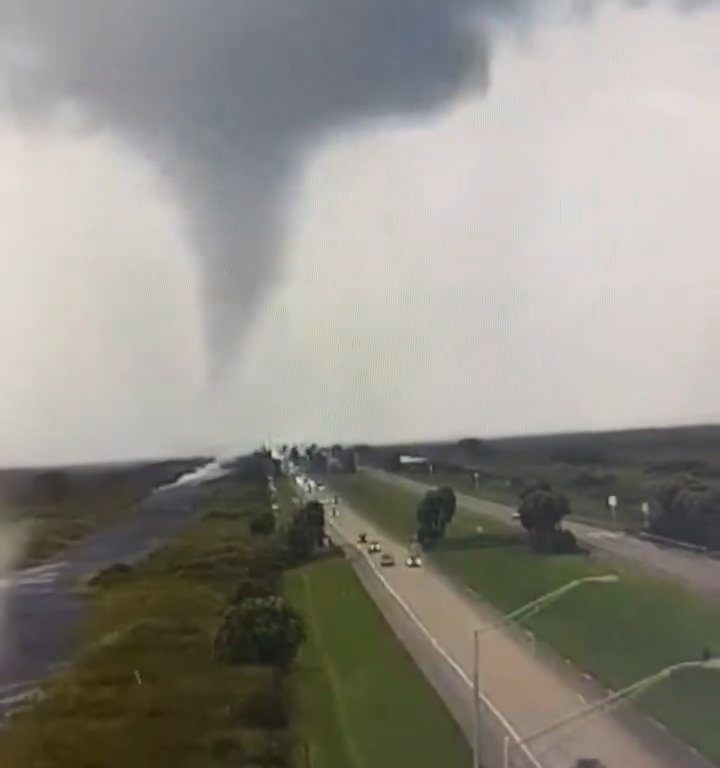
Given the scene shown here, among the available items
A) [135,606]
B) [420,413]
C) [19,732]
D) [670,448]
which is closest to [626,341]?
[670,448]

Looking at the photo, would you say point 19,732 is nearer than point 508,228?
Yes

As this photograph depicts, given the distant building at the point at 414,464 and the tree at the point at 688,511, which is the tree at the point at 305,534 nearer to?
the distant building at the point at 414,464

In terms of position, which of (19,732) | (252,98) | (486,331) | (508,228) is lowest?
(19,732)

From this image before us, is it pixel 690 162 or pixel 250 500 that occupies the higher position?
pixel 690 162

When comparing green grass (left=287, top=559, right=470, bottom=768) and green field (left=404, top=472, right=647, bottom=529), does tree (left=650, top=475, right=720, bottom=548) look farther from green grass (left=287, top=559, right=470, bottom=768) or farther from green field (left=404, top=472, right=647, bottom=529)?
green grass (left=287, top=559, right=470, bottom=768)

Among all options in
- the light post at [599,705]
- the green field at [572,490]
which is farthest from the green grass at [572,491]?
the light post at [599,705]

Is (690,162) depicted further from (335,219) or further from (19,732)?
(19,732)

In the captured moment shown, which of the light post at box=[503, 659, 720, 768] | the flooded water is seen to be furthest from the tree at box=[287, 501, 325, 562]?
the light post at box=[503, 659, 720, 768]
